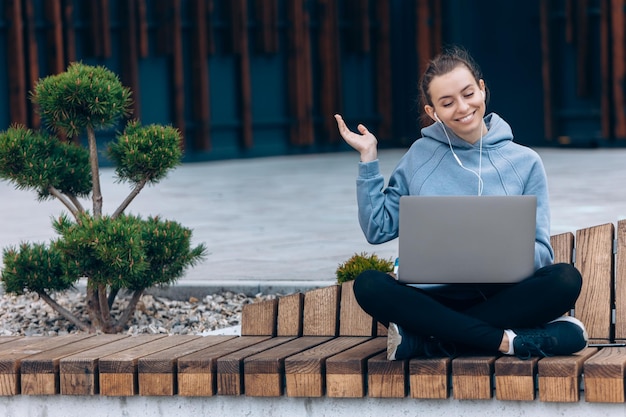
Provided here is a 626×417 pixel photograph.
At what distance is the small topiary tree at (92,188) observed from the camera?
5484 mm

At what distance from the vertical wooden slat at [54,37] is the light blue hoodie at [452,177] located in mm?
12940

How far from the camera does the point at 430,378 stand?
3.93 metres

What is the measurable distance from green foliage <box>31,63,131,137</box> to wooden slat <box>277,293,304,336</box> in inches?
61.2

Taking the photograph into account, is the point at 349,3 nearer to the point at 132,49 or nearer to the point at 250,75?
the point at 250,75

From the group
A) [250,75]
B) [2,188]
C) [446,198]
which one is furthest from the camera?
[250,75]

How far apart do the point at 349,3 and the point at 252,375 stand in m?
16.8

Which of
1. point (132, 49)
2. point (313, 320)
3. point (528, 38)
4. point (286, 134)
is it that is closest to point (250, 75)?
point (286, 134)

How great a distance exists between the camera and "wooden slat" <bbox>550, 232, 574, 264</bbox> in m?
4.58

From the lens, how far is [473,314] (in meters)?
4.13

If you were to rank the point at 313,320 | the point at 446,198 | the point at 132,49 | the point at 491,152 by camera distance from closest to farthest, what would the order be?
1. the point at 446,198
2. the point at 491,152
3. the point at 313,320
4. the point at 132,49

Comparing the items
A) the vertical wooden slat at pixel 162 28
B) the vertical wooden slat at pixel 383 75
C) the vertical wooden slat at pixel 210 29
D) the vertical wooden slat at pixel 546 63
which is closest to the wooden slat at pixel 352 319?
the vertical wooden slat at pixel 162 28

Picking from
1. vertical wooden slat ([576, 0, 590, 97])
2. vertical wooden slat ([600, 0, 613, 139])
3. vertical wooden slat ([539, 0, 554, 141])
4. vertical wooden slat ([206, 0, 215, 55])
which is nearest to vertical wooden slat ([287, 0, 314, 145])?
vertical wooden slat ([206, 0, 215, 55])

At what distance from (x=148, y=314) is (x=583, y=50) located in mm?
13695

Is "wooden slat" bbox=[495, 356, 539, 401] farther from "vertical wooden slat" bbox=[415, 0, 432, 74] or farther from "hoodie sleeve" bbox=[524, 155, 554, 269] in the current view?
"vertical wooden slat" bbox=[415, 0, 432, 74]
